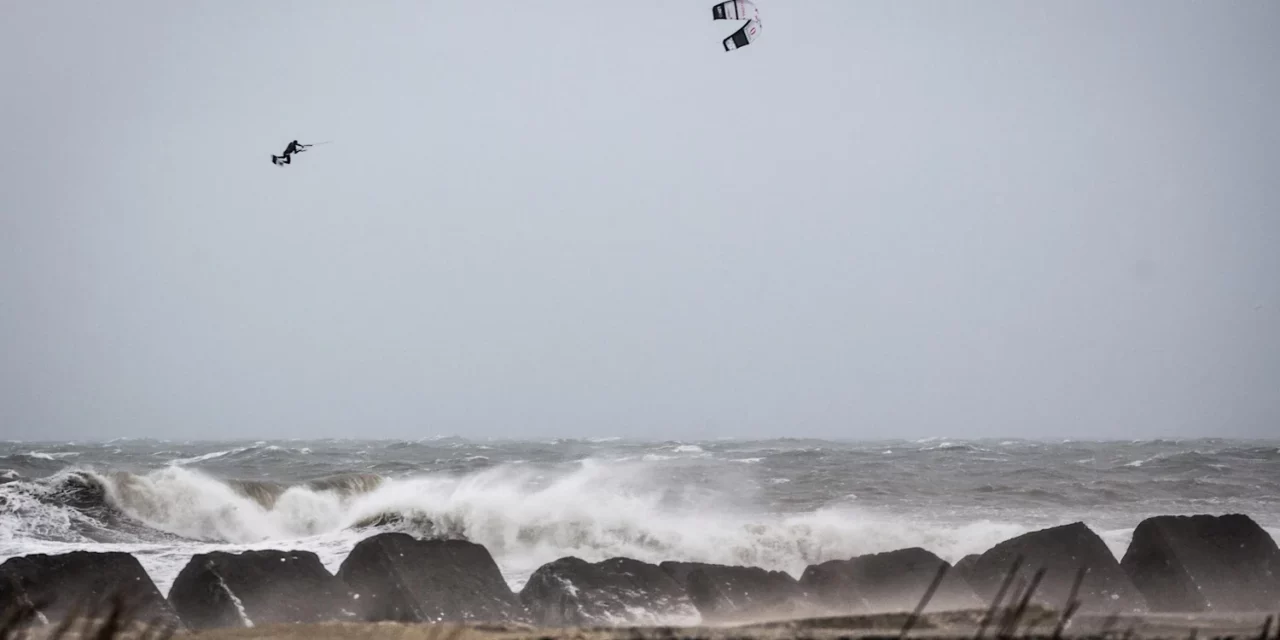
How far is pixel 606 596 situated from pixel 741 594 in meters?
1.23

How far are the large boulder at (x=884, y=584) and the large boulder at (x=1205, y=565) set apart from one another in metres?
1.86

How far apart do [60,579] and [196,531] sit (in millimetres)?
12237

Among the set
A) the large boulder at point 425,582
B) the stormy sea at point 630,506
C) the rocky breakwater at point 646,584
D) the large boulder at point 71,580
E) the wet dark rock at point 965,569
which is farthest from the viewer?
the stormy sea at point 630,506

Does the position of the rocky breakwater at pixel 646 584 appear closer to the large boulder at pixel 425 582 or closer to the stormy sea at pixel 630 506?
the large boulder at pixel 425 582

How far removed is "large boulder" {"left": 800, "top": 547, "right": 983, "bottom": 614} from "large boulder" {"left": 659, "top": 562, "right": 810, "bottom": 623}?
24 centimetres

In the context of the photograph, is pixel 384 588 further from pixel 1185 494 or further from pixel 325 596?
pixel 1185 494

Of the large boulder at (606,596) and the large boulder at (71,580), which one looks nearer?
the large boulder at (71,580)

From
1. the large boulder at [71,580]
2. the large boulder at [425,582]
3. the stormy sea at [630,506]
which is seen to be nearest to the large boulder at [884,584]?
the large boulder at [425,582]

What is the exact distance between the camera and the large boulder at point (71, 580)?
8.40 metres

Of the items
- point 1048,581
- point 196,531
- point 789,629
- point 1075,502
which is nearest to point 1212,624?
point 1048,581

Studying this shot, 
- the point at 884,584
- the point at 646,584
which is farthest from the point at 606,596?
the point at 884,584

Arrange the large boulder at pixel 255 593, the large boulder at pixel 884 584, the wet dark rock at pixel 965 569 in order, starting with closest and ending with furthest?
the large boulder at pixel 255 593 → the large boulder at pixel 884 584 → the wet dark rock at pixel 965 569

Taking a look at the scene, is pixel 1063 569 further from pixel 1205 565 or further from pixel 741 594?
pixel 741 594

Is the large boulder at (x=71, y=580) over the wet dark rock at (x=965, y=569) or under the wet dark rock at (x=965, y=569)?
over
